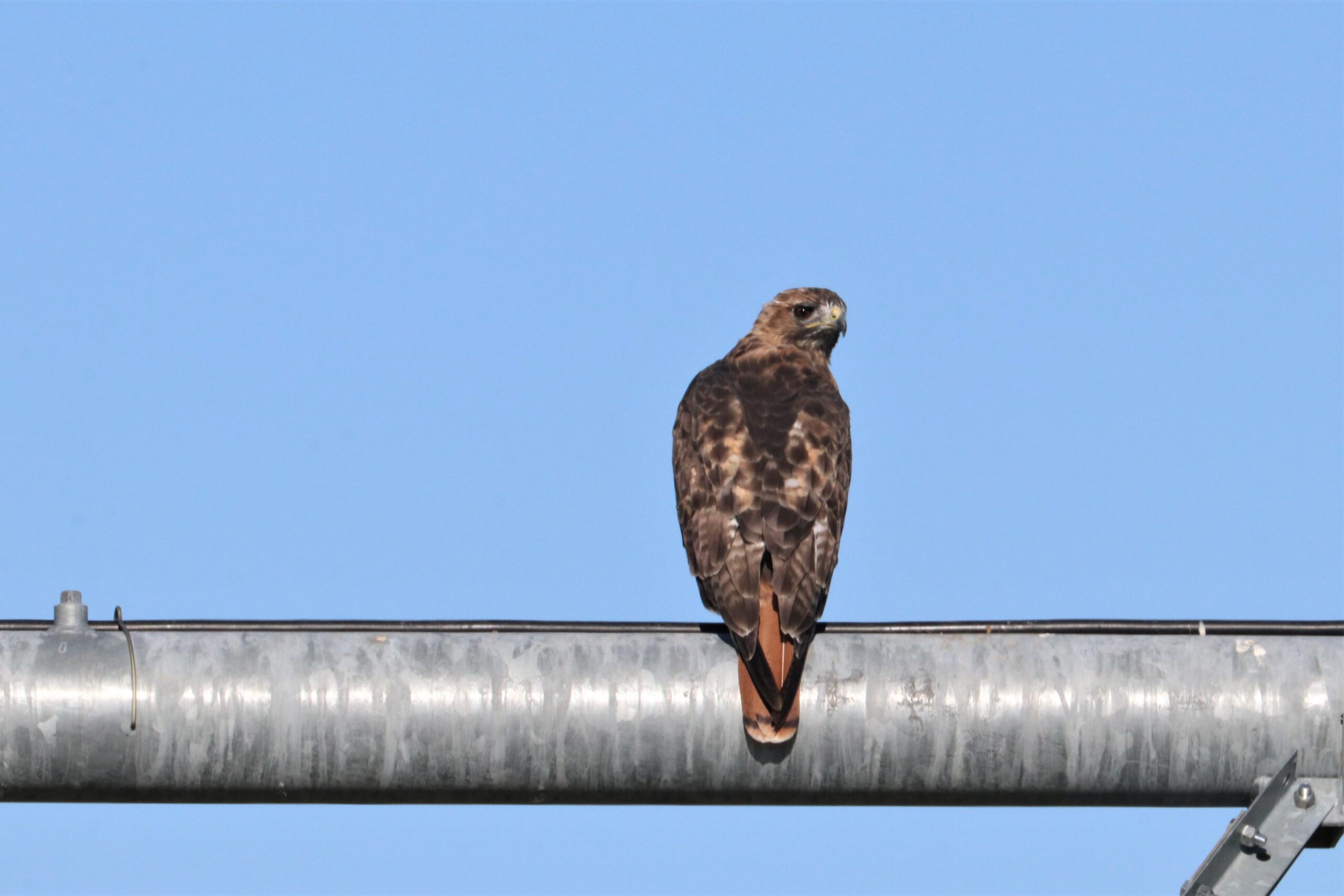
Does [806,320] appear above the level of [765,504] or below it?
above

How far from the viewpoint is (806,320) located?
834 centimetres

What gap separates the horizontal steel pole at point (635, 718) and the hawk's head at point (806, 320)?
445 cm

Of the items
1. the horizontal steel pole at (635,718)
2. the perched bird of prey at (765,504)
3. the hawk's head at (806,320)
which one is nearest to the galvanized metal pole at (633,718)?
the horizontal steel pole at (635,718)

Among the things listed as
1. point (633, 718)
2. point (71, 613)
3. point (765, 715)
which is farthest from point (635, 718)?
point (71, 613)

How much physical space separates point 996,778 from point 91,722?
6.31 feet

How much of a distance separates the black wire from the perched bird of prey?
0.93 feet

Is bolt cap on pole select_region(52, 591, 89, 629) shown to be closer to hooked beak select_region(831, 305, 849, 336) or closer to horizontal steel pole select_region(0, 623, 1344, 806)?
horizontal steel pole select_region(0, 623, 1344, 806)

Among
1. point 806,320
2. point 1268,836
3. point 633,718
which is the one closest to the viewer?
point 633,718

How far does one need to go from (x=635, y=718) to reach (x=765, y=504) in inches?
82.5

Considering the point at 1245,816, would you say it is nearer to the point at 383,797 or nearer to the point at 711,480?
the point at 383,797

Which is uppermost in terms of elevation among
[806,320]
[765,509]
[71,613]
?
[806,320]

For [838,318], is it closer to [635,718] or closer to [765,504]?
[765,504]

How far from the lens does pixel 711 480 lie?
607cm

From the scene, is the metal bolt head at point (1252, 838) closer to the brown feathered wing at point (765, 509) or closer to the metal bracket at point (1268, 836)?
the metal bracket at point (1268, 836)
